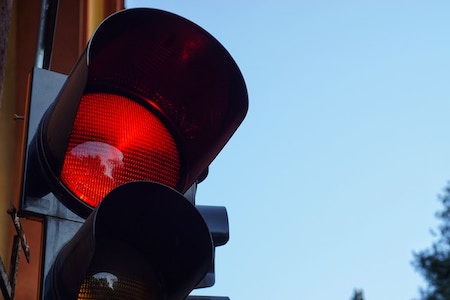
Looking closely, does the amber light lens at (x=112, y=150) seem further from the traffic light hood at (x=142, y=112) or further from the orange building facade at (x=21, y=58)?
the orange building facade at (x=21, y=58)

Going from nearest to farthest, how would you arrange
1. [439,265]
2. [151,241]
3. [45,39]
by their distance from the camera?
[151,241] → [45,39] → [439,265]

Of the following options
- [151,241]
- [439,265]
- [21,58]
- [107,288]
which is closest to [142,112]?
[151,241]

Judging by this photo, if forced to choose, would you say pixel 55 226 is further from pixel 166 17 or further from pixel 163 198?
pixel 166 17

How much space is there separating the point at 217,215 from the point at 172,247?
1.62 ft

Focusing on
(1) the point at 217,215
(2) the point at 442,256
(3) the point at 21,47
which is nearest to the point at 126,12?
(1) the point at 217,215

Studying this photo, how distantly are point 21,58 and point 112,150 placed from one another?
7.83 feet

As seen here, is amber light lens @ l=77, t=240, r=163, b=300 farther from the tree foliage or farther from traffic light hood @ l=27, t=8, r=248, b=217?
the tree foliage

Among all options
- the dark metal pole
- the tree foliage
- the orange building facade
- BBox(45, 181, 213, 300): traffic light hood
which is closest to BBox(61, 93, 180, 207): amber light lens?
BBox(45, 181, 213, 300): traffic light hood

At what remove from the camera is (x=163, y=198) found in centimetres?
149

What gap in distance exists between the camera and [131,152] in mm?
1699

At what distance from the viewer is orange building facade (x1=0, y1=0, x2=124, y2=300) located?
12.1ft

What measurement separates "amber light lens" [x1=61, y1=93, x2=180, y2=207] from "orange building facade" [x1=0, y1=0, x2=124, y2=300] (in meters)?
1.89

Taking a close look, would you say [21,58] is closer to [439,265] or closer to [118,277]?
[118,277]

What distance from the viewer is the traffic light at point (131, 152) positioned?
1481mm
